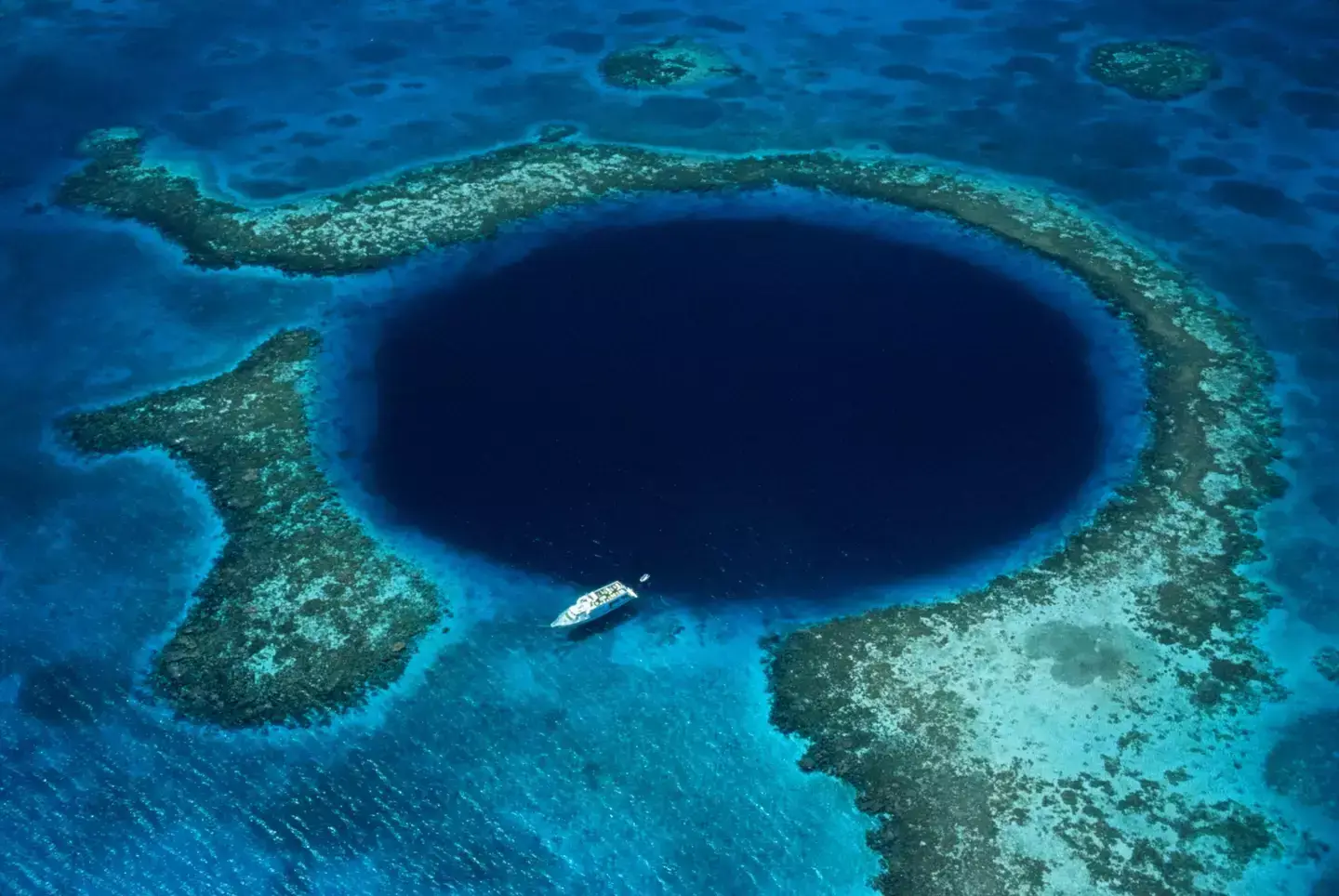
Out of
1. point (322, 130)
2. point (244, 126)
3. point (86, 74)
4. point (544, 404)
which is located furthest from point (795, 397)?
point (86, 74)

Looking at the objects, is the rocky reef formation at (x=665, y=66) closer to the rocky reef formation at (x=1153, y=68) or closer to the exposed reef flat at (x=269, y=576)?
the rocky reef formation at (x=1153, y=68)

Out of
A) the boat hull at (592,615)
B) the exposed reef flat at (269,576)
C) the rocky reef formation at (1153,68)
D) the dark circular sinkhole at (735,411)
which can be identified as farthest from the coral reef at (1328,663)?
the rocky reef formation at (1153,68)

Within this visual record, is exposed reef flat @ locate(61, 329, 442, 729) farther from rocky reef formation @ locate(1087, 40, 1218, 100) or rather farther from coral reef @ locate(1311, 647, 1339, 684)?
rocky reef formation @ locate(1087, 40, 1218, 100)

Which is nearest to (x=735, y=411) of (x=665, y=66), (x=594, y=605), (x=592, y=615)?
(x=594, y=605)

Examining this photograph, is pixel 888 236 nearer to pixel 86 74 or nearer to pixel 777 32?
pixel 777 32

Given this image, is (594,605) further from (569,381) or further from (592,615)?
(569,381)

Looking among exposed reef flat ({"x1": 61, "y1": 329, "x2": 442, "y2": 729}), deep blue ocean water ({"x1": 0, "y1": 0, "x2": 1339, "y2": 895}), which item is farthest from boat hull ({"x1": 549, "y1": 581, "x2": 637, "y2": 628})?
exposed reef flat ({"x1": 61, "y1": 329, "x2": 442, "y2": 729})
